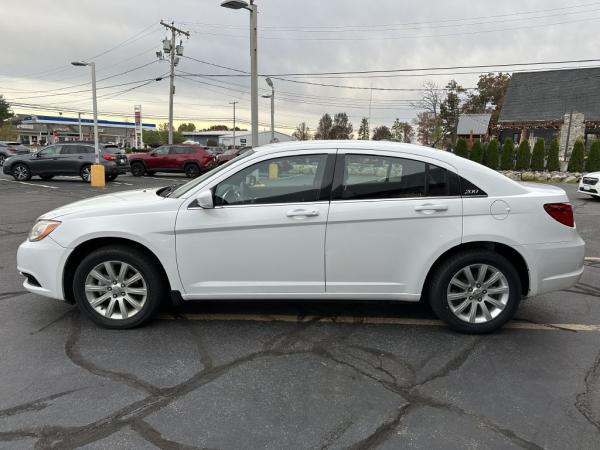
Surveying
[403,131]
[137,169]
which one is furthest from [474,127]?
[137,169]

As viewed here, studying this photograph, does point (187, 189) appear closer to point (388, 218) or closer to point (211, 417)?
point (388, 218)

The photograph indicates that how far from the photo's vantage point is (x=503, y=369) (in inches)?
139

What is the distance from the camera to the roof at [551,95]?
115 feet

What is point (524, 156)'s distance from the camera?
28.2m

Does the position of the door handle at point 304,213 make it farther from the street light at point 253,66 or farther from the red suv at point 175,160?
the red suv at point 175,160

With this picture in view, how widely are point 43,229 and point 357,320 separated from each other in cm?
295

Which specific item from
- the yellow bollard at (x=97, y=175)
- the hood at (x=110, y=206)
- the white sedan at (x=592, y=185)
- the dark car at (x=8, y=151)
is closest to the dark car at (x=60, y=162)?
the yellow bollard at (x=97, y=175)

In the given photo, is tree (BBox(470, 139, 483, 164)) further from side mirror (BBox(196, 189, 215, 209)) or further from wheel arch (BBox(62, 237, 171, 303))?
wheel arch (BBox(62, 237, 171, 303))

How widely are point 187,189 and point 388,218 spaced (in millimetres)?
1779

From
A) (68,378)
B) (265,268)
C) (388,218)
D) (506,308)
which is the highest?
(388,218)

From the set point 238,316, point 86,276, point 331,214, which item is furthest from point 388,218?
point 86,276

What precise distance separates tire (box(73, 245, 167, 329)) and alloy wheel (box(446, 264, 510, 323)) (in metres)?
2.54

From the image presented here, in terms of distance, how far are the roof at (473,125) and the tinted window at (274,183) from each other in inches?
1703

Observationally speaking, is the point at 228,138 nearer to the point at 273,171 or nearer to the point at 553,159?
the point at 553,159
